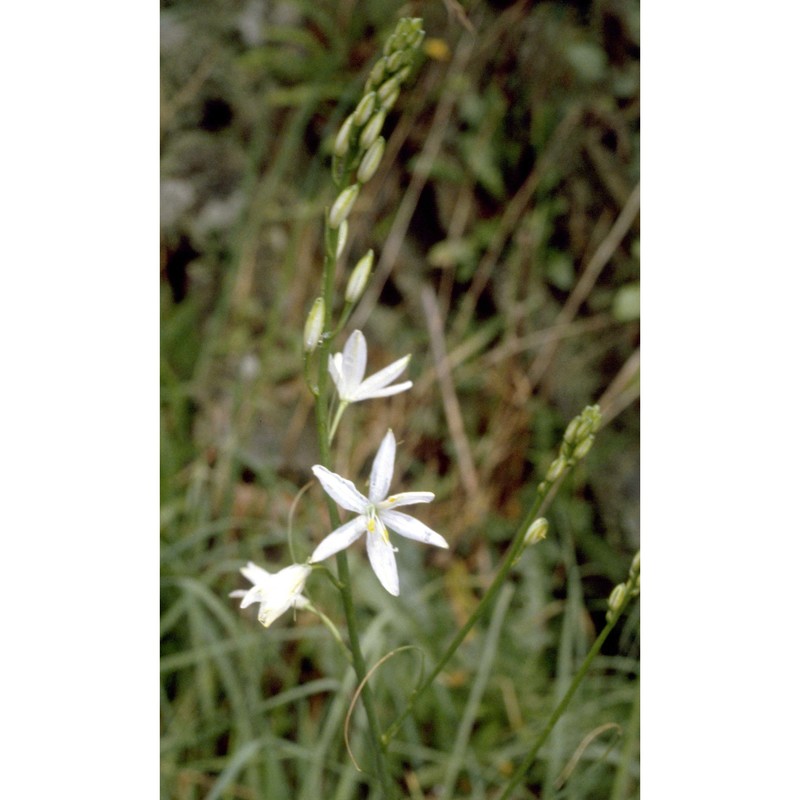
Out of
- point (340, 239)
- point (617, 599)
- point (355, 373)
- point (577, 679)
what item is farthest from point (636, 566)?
point (340, 239)

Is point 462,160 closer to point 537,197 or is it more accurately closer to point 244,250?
point 537,197

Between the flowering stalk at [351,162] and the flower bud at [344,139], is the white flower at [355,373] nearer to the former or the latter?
the flowering stalk at [351,162]

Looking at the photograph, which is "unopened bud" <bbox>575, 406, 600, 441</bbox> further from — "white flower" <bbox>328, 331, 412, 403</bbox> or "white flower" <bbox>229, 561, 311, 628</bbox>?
"white flower" <bbox>229, 561, 311, 628</bbox>

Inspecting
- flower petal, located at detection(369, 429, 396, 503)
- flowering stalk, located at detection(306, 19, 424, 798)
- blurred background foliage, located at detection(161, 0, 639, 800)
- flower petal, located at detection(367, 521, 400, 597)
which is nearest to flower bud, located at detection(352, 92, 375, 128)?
flowering stalk, located at detection(306, 19, 424, 798)

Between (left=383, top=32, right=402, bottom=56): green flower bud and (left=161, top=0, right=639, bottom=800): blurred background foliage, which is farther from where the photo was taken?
(left=161, top=0, right=639, bottom=800): blurred background foliage

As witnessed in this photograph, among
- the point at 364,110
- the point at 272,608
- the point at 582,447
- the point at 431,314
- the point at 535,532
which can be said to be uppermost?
the point at 364,110

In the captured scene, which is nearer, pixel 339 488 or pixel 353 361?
pixel 339 488

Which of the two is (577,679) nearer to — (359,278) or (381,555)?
(381,555)
